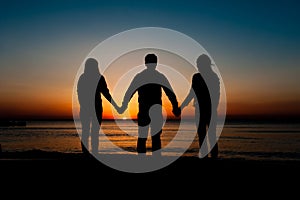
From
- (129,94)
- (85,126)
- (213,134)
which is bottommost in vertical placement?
(213,134)

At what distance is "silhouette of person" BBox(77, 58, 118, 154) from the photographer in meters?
9.30

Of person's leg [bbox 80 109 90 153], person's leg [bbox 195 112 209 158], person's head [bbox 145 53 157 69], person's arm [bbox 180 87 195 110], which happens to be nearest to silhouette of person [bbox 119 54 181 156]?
person's head [bbox 145 53 157 69]

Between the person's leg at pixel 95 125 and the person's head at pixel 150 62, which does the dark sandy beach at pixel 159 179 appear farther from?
the person's head at pixel 150 62

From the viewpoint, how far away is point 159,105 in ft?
→ 28.8

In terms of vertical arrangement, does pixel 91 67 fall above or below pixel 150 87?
above

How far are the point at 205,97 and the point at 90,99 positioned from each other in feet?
10.2

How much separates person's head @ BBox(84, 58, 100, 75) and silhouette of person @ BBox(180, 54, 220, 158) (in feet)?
8.61

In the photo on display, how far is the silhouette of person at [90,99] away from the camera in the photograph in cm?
930

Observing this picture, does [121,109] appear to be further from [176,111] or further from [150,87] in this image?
[150,87]

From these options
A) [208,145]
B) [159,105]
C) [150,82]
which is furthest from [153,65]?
[208,145]

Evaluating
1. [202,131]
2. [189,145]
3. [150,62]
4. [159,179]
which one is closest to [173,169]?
[159,179]

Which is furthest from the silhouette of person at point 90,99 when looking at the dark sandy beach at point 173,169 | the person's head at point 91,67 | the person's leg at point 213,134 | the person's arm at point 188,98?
the person's leg at point 213,134

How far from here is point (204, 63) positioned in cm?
908

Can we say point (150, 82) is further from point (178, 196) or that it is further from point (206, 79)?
point (178, 196)
